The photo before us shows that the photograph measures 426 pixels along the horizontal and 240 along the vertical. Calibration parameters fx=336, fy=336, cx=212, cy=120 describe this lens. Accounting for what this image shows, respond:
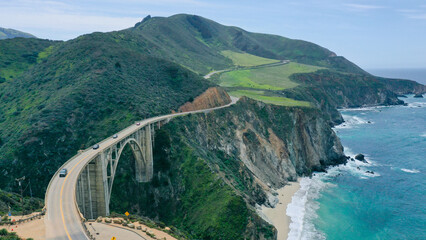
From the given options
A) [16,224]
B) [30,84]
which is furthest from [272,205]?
[30,84]

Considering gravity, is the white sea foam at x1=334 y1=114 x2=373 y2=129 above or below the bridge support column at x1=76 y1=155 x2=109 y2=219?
below

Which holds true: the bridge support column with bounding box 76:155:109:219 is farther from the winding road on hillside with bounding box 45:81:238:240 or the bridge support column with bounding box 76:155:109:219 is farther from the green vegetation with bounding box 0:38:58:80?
the green vegetation with bounding box 0:38:58:80

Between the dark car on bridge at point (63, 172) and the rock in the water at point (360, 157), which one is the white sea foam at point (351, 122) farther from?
the dark car on bridge at point (63, 172)

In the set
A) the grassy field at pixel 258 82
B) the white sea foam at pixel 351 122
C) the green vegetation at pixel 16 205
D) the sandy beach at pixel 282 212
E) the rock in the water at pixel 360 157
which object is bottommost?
the sandy beach at pixel 282 212

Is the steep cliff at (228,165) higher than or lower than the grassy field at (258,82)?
lower

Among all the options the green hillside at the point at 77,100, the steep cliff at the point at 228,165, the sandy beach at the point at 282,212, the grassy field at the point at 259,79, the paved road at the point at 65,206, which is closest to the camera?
the paved road at the point at 65,206

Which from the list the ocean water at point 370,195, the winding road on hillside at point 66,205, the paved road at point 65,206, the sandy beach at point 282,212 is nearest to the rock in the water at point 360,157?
the ocean water at point 370,195

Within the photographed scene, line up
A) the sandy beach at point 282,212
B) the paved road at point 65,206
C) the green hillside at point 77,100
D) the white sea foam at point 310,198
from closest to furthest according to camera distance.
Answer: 1. the paved road at point 65,206
2. the green hillside at point 77,100
3. the white sea foam at point 310,198
4. the sandy beach at point 282,212

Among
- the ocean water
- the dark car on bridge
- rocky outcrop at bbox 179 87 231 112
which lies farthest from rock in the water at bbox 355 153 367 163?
the dark car on bridge

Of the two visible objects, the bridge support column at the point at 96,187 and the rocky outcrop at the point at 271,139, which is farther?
the rocky outcrop at the point at 271,139
